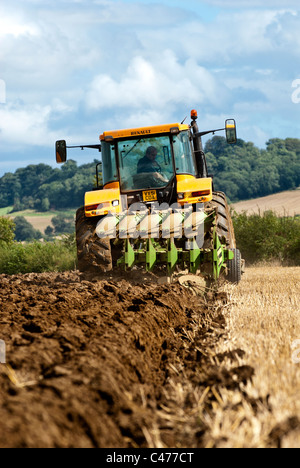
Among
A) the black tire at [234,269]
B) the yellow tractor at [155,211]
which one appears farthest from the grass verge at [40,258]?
the black tire at [234,269]

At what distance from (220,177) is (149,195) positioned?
60645 mm

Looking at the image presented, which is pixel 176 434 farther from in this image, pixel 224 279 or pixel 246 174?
pixel 246 174

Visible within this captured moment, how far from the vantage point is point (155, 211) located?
28.6 ft

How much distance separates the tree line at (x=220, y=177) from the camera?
222 ft

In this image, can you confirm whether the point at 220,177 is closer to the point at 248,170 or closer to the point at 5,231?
the point at 248,170

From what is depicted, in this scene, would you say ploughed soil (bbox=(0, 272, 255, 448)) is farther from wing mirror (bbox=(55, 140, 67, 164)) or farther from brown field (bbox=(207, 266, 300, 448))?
wing mirror (bbox=(55, 140, 67, 164))

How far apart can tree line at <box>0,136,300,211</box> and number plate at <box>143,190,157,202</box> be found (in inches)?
1797

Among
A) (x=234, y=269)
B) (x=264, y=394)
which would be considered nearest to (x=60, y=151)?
(x=234, y=269)

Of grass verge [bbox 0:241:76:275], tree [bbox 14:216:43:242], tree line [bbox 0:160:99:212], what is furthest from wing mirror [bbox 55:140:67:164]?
tree line [bbox 0:160:99:212]

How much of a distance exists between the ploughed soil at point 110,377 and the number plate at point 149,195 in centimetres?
348

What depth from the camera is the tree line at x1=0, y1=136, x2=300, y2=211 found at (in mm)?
67625

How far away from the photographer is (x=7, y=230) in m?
34.8
